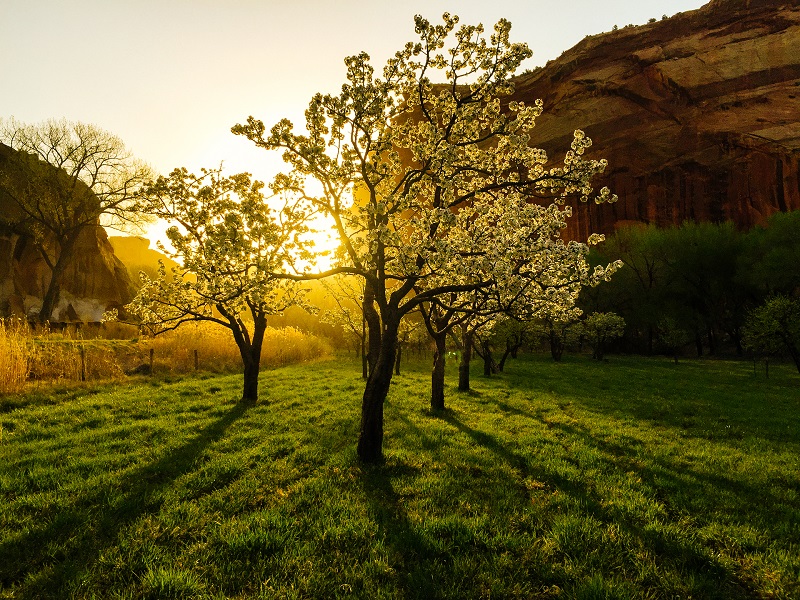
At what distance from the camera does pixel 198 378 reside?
81.0 feet

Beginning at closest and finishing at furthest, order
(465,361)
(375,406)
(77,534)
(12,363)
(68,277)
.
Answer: (77,534), (375,406), (12,363), (465,361), (68,277)

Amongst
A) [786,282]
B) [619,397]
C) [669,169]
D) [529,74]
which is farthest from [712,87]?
[619,397]

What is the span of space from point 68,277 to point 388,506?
54.1m

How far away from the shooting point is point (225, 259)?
995 centimetres

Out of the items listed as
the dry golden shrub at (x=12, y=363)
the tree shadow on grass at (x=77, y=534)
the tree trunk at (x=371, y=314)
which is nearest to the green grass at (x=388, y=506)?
the tree shadow on grass at (x=77, y=534)

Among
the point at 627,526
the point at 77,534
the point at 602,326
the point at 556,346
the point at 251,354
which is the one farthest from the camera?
the point at 556,346

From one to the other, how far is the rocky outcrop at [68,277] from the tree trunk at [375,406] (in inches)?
1510

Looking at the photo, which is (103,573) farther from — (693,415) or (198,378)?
(693,415)

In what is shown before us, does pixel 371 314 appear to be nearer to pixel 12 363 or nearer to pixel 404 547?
pixel 404 547

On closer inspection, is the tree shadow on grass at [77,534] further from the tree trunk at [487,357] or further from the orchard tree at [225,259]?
the tree trunk at [487,357]

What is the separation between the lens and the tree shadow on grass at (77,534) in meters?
5.45

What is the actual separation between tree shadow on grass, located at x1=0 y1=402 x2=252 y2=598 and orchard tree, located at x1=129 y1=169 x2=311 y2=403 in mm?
4733

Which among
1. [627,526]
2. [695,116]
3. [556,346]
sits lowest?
[627,526]

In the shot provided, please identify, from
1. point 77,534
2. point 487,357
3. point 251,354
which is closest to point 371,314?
point 77,534
